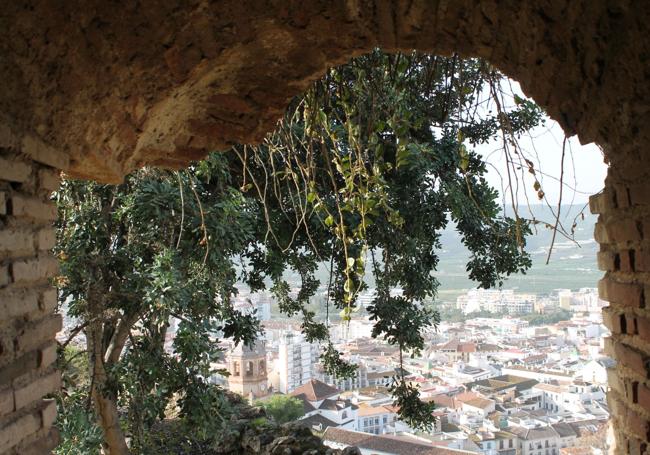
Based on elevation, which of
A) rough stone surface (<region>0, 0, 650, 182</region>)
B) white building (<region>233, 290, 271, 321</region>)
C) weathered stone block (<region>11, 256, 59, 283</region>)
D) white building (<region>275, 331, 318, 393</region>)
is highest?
rough stone surface (<region>0, 0, 650, 182</region>)

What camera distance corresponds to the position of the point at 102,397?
4.83 m

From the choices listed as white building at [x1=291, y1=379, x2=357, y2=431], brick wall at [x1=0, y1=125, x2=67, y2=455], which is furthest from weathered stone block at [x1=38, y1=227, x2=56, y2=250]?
white building at [x1=291, y1=379, x2=357, y2=431]

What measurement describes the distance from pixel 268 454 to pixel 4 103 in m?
4.95

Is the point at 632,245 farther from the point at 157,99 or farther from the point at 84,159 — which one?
the point at 84,159

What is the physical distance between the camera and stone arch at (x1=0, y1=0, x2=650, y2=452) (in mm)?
1446

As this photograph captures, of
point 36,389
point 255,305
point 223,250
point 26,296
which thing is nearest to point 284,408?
point 255,305

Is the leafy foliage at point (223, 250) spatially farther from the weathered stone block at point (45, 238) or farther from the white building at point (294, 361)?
the white building at point (294, 361)

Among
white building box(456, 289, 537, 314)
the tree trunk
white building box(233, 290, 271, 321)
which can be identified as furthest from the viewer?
white building box(456, 289, 537, 314)

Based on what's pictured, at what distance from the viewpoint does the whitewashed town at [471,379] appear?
6609 millimetres

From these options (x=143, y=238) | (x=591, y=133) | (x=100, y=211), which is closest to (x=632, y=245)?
(x=591, y=133)

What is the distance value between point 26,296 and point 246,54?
92 centimetres

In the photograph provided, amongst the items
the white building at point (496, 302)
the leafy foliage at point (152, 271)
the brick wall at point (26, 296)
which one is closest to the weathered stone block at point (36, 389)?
the brick wall at point (26, 296)

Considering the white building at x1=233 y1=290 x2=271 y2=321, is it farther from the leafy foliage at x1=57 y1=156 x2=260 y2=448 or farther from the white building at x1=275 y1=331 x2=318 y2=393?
the white building at x1=275 y1=331 x2=318 y2=393

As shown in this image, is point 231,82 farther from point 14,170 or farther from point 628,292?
point 628,292
